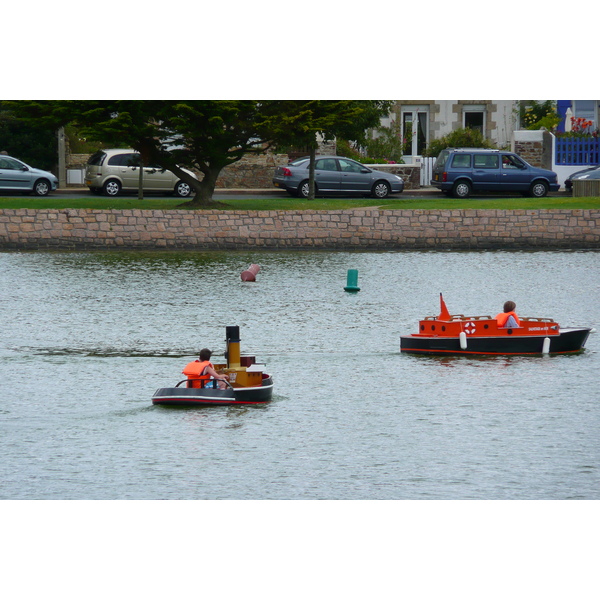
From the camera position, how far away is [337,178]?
144 feet

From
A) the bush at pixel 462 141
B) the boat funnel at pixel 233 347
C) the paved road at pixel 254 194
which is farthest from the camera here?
the bush at pixel 462 141

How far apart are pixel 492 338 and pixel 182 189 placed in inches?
983

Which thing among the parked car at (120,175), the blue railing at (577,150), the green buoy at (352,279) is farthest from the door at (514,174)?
the green buoy at (352,279)

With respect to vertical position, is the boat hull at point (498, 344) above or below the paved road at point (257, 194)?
below

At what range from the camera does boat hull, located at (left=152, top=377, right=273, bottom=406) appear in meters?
18.4

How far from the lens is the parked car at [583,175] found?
4441cm

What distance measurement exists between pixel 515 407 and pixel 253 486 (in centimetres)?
594

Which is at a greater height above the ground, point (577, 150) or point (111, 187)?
point (577, 150)

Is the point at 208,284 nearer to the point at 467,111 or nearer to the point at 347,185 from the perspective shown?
the point at 347,185

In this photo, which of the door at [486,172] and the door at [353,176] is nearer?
the door at [486,172]

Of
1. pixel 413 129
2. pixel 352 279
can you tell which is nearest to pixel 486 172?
pixel 413 129

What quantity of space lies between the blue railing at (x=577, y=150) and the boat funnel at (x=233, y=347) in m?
31.6

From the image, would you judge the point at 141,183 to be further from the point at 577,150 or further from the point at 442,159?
the point at 577,150

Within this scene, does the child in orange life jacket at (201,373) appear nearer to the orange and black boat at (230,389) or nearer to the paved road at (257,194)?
the orange and black boat at (230,389)
